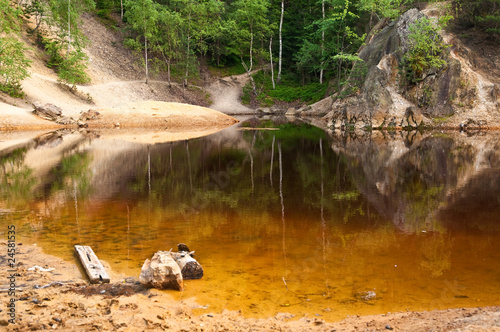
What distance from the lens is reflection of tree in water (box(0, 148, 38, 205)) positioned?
10328 millimetres

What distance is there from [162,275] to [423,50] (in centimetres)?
2987

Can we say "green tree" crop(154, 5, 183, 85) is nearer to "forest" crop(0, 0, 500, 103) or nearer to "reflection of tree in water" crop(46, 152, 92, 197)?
"forest" crop(0, 0, 500, 103)

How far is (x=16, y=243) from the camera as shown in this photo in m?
6.91

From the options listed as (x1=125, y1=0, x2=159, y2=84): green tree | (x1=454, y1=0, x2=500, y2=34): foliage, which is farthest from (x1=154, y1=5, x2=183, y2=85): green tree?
(x1=454, y1=0, x2=500, y2=34): foliage

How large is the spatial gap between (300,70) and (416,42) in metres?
23.7

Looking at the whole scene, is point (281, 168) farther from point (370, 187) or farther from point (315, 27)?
point (315, 27)

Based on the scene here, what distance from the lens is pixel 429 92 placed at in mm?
30250

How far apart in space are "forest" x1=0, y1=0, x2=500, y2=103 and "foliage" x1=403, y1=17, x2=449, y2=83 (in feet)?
1.96

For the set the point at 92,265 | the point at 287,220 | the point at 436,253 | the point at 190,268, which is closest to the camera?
the point at 190,268

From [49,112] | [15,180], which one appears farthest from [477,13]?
[15,180]

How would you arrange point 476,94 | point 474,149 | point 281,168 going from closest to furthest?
point 281,168
point 474,149
point 476,94

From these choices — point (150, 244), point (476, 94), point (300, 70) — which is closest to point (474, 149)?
point (476, 94)

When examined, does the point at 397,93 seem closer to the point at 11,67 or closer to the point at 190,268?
the point at 190,268

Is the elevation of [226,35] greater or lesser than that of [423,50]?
greater
